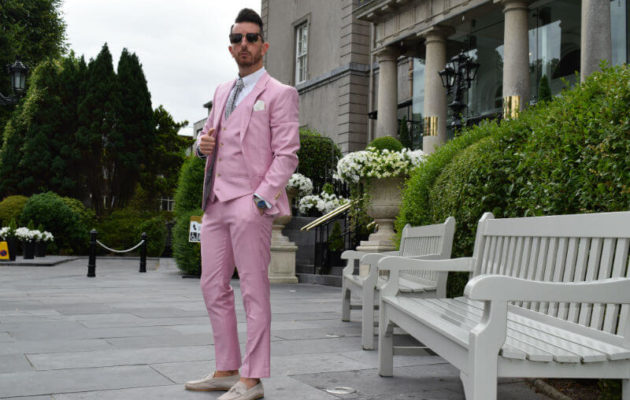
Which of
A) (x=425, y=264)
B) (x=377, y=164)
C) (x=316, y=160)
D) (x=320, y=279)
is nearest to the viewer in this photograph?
(x=425, y=264)

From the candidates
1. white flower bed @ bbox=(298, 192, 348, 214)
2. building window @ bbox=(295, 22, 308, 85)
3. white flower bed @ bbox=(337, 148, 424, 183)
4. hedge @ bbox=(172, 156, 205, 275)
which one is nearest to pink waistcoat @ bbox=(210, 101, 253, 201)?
white flower bed @ bbox=(337, 148, 424, 183)

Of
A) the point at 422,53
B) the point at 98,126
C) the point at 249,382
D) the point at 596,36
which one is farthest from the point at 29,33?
the point at 249,382

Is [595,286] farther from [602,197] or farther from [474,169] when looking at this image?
[474,169]

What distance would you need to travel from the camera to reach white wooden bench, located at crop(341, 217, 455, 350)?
15.9 ft

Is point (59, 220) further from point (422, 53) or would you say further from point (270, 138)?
point (270, 138)

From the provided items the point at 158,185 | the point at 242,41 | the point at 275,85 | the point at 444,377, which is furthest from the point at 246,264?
the point at 158,185

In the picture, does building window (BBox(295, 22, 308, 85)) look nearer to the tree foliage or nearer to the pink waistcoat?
the tree foliage

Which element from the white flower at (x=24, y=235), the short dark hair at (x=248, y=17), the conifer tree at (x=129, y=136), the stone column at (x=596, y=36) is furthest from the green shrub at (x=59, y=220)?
the short dark hair at (x=248, y=17)

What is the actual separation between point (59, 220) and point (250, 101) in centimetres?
2281

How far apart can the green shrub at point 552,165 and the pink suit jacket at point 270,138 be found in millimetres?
1590

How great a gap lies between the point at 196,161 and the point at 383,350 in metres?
10.5

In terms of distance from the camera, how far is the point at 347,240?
13.7 meters

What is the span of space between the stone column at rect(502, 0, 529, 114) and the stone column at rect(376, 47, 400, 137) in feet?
19.7

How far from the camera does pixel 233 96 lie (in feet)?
12.7
